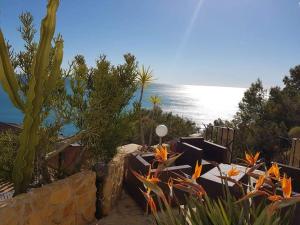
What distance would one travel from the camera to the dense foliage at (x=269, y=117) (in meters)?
11.9

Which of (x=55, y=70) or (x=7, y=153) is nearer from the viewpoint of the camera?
(x=55, y=70)

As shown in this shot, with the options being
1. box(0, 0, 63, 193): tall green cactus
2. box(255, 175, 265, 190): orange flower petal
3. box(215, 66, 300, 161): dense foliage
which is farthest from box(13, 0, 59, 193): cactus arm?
box(215, 66, 300, 161): dense foliage

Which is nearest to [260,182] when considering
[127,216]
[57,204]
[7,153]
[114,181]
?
[57,204]

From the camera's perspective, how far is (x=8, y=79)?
2863 millimetres

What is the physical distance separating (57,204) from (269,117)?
14.1 meters

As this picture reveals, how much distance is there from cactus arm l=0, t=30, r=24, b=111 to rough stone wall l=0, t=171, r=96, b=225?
34.7 inches

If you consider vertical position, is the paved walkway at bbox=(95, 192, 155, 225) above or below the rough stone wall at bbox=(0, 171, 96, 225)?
below

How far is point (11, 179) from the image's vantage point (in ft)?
10.7

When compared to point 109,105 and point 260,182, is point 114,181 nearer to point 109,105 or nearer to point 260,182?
point 109,105

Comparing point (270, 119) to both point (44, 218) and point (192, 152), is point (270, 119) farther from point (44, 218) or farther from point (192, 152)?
point (44, 218)

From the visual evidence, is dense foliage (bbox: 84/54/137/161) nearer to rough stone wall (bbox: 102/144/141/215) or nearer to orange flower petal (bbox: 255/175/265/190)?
rough stone wall (bbox: 102/144/141/215)

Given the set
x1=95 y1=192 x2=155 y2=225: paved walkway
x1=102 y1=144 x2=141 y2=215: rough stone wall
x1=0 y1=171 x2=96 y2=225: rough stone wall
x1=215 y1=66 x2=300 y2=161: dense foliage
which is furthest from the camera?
x1=215 y1=66 x2=300 y2=161: dense foliage

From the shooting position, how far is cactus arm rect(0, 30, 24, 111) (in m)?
2.76

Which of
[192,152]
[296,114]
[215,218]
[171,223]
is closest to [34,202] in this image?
[171,223]
